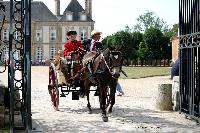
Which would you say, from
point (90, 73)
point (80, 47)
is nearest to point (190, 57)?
point (90, 73)

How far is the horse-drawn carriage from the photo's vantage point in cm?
1082

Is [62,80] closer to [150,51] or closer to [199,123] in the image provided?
[199,123]

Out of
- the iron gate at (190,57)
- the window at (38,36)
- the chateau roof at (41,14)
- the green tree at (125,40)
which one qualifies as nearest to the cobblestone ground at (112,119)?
the iron gate at (190,57)

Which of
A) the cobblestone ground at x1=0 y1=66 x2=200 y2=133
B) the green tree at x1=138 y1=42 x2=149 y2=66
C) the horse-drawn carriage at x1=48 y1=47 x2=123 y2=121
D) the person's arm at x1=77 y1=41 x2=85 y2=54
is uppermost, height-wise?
the green tree at x1=138 y1=42 x2=149 y2=66

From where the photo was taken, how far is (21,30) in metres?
9.44

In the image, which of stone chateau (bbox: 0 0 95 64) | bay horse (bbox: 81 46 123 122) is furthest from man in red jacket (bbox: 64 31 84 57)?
stone chateau (bbox: 0 0 95 64)

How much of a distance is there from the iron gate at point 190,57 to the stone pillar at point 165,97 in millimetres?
838

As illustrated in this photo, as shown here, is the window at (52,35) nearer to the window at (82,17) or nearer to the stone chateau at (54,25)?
the stone chateau at (54,25)

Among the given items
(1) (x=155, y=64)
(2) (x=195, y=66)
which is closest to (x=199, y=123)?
(2) (x=195, y=66)

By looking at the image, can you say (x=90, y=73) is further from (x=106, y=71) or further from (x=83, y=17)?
(x=83, y=17)

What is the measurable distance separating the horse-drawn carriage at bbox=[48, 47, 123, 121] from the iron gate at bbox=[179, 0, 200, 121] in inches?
67.2

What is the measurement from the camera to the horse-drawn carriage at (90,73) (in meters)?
10.8

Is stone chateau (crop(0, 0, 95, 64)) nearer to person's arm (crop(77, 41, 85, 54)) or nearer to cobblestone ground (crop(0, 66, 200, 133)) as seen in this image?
cobblestone ground (crop(0, 66, 200, 133))

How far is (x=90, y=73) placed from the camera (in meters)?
11.8
